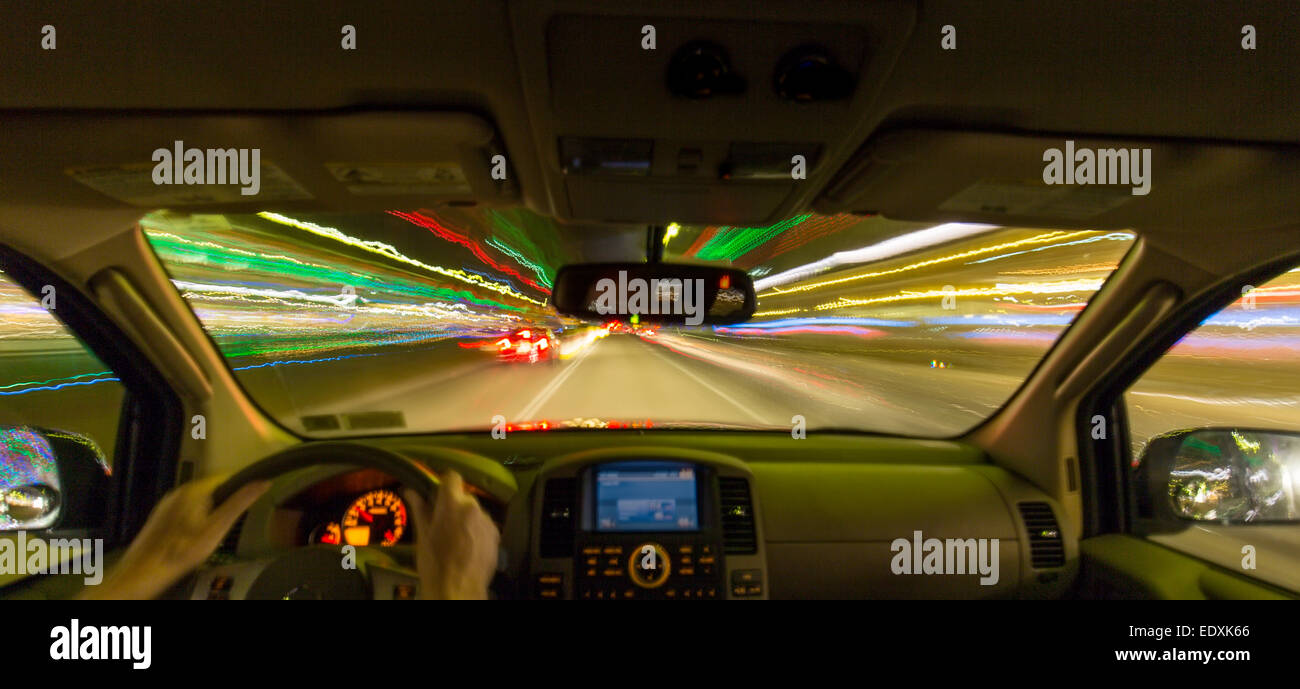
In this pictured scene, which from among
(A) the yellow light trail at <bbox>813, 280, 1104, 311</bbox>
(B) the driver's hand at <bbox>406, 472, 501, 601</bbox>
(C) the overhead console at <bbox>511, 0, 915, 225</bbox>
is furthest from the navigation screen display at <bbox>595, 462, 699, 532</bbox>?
(A) the yellow light trail at <bbox>813, 280, 1104, 311</bbox>

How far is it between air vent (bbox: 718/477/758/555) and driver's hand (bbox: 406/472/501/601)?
120cm

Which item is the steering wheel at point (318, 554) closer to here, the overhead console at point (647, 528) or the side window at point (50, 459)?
the overhead console at point (647, 528)

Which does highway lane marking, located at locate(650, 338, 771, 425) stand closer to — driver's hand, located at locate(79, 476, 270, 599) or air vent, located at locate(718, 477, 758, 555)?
air vent, located at locate(718, 477, 758, 555)

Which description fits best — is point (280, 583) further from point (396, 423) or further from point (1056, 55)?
point (1056, 55)

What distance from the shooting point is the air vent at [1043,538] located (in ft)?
11.6

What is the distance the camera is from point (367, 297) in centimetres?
2244

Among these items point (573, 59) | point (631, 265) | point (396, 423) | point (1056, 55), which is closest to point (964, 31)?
point (1056, 55)

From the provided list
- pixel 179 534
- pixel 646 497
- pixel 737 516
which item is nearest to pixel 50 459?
pixel 179 534

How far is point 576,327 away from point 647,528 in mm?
21788

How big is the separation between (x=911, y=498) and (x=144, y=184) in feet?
13.0

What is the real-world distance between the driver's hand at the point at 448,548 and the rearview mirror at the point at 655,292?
1633 mm

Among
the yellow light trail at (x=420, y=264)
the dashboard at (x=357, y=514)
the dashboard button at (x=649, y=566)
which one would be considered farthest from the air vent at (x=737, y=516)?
the yellow light trail at (x=420, y=264)

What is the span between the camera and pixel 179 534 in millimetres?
2438

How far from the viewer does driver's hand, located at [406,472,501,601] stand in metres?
2.50
